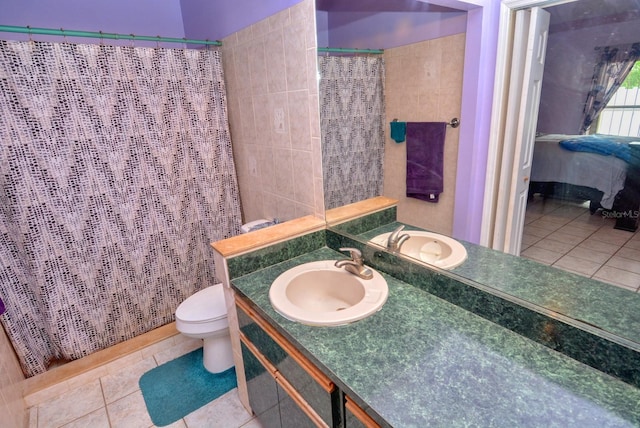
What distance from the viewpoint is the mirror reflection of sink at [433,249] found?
1217 millimetres

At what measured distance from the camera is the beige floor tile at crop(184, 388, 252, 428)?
170 cm

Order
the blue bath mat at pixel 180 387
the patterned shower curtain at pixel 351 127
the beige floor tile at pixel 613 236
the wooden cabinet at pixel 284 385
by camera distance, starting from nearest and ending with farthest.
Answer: the beige floor tile at pixel 613 236 < the wooden cabinet at pixel 284 385 < the patterned shower curtain at pixel 351 127 < the blue bath mat at pixel 180 387

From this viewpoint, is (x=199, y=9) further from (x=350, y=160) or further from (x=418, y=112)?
(x=418, y=112)

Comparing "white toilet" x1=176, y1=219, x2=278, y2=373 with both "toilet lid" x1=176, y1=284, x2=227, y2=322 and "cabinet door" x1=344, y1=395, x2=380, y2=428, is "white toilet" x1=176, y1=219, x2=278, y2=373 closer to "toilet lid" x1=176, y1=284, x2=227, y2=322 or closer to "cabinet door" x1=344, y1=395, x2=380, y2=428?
"toilet lid" x1=176, y1=284, x2=227, y2=322

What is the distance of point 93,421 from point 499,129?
2277 mm

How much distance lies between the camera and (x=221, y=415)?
1750 mm

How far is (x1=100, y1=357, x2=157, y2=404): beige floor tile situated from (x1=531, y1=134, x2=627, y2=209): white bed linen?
7.29 ft

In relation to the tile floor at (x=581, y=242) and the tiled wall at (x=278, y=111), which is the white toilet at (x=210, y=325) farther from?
the tile floor at (x=581, y=242)

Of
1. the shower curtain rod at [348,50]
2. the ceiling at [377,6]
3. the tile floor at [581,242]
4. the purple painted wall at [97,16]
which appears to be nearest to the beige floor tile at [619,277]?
the tile floor at [581,242]

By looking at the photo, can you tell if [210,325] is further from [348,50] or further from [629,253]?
[629,253]

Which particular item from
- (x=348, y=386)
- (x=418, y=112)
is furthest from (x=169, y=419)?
(x=418, y=112)

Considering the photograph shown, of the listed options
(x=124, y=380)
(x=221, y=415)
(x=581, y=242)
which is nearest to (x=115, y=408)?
(x=124, y=380)

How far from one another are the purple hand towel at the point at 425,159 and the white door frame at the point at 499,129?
18cm

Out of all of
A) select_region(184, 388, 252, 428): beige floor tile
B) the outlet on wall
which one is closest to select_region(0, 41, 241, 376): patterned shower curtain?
the outlet on wall
